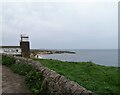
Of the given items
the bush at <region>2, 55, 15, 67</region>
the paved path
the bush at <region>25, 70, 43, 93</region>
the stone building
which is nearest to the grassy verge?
the bush at <region>25, 70, 43, 93</region>

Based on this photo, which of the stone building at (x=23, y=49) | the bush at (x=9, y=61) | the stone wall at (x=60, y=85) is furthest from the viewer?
the stone building at (x=23, y=49)

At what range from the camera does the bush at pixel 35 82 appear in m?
7.70

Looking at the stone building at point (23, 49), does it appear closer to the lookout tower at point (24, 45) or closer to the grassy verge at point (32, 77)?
the lookout tower at point (24, 45)

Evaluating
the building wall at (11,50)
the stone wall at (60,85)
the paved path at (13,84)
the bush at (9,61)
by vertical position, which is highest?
the building wall at (11,50)

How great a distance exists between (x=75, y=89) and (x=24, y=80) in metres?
4.35

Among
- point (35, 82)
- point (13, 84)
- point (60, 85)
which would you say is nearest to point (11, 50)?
point (13, 84)

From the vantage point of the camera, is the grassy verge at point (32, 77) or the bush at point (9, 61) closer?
the grassy verge at point (32, 77)

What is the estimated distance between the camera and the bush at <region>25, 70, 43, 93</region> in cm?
770

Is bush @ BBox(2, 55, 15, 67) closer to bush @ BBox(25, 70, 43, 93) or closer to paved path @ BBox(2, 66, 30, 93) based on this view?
paved path @ BBox(2, 66, 30, 93)

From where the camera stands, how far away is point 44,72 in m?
8.28

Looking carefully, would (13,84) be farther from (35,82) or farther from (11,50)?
(11,50)

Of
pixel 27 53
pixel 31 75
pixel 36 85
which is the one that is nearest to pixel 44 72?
pixel 36 85

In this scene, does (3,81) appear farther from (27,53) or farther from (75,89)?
(27,53)

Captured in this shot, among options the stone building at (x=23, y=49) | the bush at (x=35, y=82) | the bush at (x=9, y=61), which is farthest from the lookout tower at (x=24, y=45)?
the bush at (x=35, y=82)
